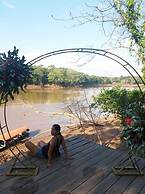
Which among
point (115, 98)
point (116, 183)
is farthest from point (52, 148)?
point (115, 98)

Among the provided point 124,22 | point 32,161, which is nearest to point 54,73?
point 124,22

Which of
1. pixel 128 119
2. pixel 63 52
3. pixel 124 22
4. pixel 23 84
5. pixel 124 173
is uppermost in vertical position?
pixel 124 22

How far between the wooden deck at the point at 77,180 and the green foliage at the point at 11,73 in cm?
145

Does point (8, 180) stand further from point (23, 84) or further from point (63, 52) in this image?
point (63, 52)

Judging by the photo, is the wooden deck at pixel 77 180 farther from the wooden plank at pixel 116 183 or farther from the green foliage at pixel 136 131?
the green foliage at pixel 136 131

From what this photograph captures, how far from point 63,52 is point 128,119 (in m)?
1.84

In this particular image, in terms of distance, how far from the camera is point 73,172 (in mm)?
4922

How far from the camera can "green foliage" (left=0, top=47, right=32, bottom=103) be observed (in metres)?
4.61

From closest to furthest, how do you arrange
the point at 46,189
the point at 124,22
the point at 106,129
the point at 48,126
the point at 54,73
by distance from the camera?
the point at 46,189 → the point at 106,129 → the point at 124,22 → the point at 48,126 → the point at 54,73

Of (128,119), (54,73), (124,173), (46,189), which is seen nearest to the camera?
(46,189)

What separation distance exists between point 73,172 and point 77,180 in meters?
0.36

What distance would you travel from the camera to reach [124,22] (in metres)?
14.6

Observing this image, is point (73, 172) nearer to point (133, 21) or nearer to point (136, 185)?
point (136, 185)

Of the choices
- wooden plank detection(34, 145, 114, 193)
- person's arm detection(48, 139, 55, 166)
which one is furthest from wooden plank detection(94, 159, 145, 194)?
person's arm detection(48, 139, 55, 166)
